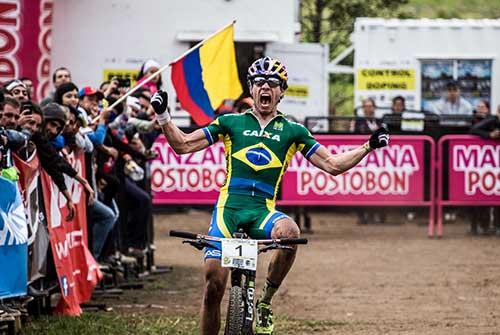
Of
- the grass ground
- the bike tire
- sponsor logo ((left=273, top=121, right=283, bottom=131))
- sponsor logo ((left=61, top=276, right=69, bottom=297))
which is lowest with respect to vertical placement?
the grass ground

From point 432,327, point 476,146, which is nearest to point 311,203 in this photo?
point 476,146

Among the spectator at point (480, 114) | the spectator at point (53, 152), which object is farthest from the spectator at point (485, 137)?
the spectator at point (53, 152)

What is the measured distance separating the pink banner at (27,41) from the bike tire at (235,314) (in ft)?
51.8

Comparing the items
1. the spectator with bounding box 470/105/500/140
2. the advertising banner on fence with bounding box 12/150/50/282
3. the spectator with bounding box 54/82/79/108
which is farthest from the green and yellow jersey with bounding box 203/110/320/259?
the spectator with bounding box 470/105/500/140

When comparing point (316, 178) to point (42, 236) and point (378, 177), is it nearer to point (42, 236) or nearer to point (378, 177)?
point (378, 177)

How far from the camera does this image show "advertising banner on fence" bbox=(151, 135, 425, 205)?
70.8 ft

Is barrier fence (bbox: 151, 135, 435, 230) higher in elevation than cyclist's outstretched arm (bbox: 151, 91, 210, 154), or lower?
lower

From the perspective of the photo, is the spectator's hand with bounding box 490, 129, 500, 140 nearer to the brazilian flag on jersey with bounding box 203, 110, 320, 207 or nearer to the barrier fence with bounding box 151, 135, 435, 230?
the barrier fence with bounding box 151, 135, 435, 230

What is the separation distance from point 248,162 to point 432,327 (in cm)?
302

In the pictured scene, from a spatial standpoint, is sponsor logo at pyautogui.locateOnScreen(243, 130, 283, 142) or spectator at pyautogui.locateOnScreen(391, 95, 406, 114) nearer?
sponsor logo at pyautogui.locateOnScreen(243, 130, 283, 142)

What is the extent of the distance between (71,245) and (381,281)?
415 cm

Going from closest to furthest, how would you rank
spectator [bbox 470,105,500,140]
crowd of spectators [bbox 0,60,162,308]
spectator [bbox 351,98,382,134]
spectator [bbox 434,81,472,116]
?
1. crowd of spectators [bbox 0,60,162,308]
2. spectator [bbox 470,105,500,140]
3. spectator [bbox 351,98,382,134]
4. spectator [bbox 434,81,472,116]

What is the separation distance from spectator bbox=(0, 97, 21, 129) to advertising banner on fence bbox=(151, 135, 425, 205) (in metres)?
10.0

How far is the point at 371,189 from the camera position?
21703mm
